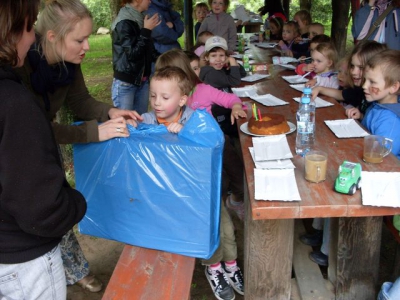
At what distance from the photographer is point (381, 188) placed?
62.5 inches

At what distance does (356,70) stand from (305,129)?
99 centimetres

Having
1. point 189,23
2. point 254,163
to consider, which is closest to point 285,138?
point 254,163

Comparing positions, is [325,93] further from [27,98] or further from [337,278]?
[27,98]

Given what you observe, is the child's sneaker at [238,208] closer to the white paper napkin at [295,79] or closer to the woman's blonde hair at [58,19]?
the white paper napkin at [295,79]

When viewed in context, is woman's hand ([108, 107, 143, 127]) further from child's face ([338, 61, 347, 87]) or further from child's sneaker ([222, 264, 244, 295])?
child's face ([338, 61, 347, 87])

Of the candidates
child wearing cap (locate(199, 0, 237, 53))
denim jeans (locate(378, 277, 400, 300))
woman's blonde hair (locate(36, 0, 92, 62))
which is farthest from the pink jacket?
child wearing cap (locate(199, 0, 237, 53))

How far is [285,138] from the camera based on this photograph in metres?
2.12

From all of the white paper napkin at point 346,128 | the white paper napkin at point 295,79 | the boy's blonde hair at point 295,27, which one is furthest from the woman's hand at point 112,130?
the boy's blonde hair at point 295,27

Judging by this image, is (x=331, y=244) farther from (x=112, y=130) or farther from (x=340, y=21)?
(x=340, y=21)

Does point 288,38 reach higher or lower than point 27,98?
lower

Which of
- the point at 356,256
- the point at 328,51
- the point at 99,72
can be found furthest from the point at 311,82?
the point at 99,72

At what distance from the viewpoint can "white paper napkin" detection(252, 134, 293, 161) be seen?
1.89 meters

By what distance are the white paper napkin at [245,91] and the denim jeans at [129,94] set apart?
1277 millimetres

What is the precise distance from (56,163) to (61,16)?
0.89 meters
